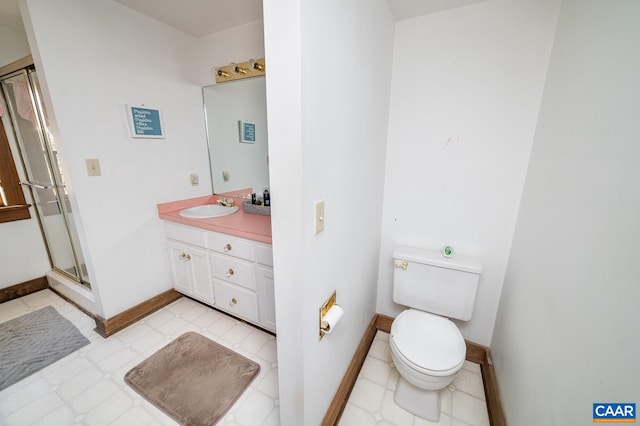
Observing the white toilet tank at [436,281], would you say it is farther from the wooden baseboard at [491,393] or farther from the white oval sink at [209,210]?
the white oval sink at [209,210]

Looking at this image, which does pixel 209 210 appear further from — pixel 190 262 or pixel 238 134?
pixel 238 134

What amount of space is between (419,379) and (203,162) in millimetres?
2350

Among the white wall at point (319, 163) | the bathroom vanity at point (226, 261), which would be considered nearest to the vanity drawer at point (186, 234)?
the bathroom vanity at point (226, 261)

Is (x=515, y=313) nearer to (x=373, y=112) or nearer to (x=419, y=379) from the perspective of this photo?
(x=419, y=379)

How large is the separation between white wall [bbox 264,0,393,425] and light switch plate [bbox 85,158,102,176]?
5.28 feet

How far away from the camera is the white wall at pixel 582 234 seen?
21.9 inches

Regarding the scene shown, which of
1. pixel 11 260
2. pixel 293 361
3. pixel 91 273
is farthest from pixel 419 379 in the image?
pixel 11 260

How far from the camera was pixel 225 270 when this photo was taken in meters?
1.71

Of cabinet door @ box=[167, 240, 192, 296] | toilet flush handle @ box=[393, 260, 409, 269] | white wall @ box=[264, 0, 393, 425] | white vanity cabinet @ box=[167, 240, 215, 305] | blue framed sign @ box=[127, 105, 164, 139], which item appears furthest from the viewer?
cabinet door @ box=[167, 240, 192, 296]

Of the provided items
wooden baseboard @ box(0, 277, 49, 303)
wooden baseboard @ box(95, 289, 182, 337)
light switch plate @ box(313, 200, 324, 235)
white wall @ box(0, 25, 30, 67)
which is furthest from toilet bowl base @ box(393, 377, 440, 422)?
white wall @ box(0, 25, 30, 67)

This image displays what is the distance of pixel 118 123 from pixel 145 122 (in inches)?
6.7

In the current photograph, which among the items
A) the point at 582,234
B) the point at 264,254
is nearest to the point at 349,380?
the point at 264,254

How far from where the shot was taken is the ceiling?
4.97 feet

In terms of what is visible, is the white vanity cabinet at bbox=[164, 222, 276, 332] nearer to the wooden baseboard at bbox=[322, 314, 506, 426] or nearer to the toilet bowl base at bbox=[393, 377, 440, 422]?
the wooden baseboard at bbox=[322, 314, 506, 426]
